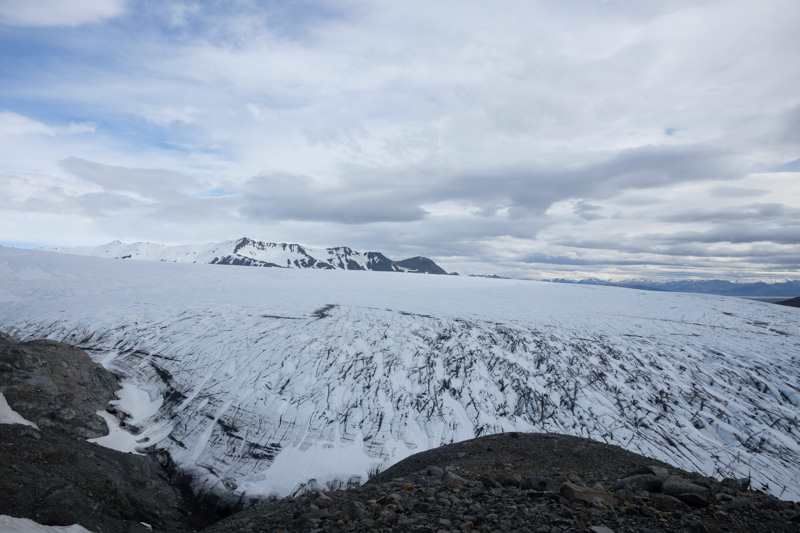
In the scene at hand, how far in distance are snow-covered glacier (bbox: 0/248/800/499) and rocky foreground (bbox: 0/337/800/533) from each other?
5.95 feet

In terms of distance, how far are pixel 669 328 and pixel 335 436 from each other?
72.8 ft

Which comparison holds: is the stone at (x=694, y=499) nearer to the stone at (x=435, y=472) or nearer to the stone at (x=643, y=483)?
the stone at (x=643, y=483)

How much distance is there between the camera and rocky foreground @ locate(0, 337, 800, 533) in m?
5.59

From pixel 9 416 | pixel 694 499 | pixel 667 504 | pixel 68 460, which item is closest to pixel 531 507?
pixel 667 504

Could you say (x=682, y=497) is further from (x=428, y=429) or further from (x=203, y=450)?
(x=203, y=450)

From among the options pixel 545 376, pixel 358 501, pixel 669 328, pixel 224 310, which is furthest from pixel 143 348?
pixel 669 328

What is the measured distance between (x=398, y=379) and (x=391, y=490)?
32.0 ft

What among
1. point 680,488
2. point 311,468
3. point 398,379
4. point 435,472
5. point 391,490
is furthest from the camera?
point 398,379

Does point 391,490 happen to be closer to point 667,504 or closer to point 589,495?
point 589,495

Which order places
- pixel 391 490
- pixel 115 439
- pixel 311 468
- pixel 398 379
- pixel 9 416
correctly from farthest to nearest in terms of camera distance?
1. pixel 398 379
2. pixel 115 439
3. pixel 311 468
4. pixel 9 416
5. pixel 391 490

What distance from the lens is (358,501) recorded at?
6.87 meters

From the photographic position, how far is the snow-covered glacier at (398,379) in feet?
43.6

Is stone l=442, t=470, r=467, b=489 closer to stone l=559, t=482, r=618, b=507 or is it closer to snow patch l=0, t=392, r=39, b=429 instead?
stone l=559, t=482, r=618, b=507

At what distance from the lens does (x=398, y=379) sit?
678 inches
